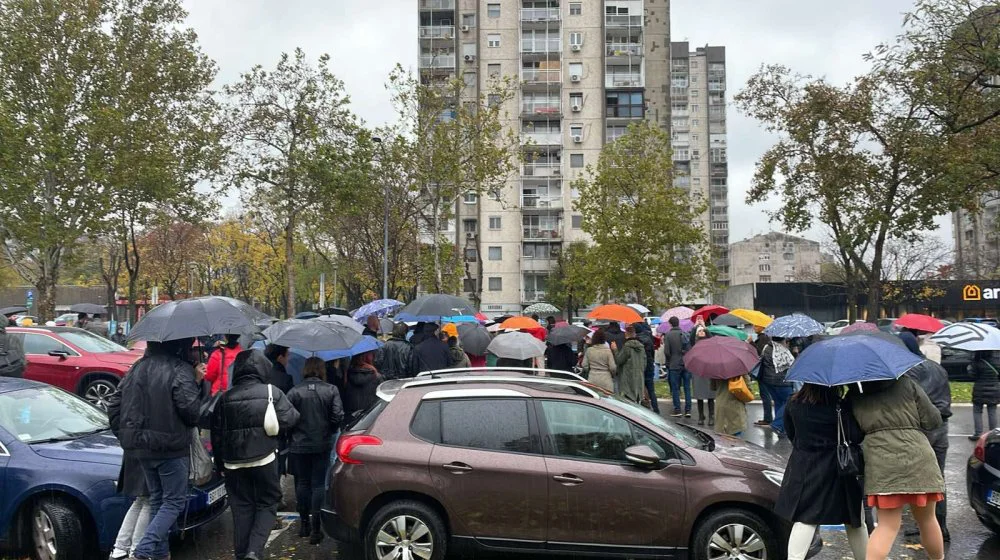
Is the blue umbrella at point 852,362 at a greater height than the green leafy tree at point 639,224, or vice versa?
the green leafy tree at point 639,224

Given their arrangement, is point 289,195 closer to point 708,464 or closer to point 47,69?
point 47,69

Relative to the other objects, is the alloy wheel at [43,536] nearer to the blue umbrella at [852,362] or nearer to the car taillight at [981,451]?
the blue umbrella at [852,362]

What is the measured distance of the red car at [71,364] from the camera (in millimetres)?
13586

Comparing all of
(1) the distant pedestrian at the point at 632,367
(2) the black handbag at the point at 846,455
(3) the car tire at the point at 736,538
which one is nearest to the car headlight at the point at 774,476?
(3) the car tire at the point at 736,538

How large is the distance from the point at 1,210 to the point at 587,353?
857 inches

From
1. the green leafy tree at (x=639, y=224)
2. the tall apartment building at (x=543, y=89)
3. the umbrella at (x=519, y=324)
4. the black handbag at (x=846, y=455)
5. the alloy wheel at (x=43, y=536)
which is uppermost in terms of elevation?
the tall apartment building at (x=543, y=89)

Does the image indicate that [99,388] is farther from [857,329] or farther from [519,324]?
[857,329]

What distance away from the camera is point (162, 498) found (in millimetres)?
5613

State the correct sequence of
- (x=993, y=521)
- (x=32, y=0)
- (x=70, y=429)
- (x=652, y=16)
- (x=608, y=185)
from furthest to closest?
(x=652, y=16) < (x=608, y=185) < (x=32, y=0) < (x=70, y=429) < (x=993, y=521)

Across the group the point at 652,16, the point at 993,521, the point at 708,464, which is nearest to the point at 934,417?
the point at 708,464

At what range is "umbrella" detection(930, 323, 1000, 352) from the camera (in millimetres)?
9188

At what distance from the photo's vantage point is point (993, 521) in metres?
6.31

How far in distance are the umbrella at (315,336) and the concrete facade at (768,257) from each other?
116777 mm

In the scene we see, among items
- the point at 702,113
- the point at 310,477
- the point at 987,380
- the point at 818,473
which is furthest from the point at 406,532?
the point at 702,113
